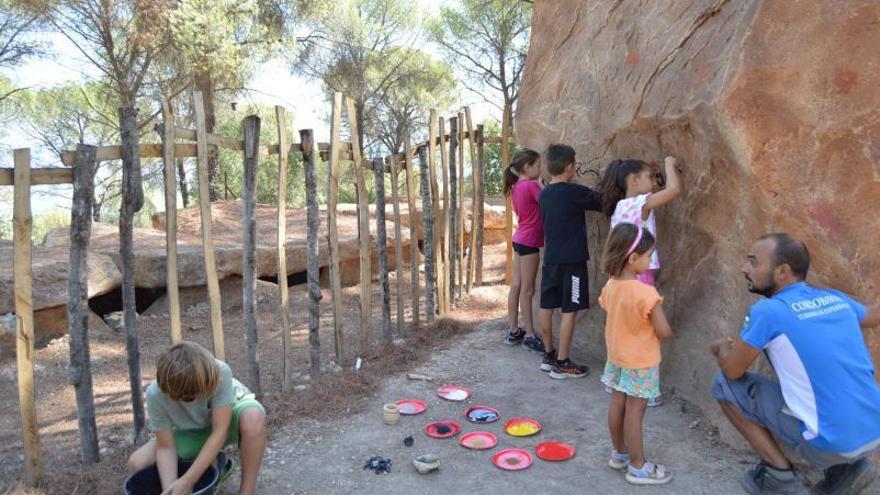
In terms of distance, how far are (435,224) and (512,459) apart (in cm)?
323

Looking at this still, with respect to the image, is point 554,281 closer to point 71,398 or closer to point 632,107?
point 632,107

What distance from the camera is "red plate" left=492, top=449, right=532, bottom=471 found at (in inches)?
129

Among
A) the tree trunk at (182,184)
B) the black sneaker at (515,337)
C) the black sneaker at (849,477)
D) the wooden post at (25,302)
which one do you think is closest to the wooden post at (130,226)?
the wooden post at (25,302)

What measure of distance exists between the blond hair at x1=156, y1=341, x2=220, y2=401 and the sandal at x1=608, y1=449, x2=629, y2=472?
188 cm

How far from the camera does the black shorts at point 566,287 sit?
434cm

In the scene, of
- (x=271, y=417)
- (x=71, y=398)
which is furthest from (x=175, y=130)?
(x=71, y=398)

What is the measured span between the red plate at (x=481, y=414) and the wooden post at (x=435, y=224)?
2187 millimetres

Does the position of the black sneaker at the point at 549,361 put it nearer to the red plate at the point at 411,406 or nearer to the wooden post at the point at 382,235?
the red plate at the point at 411,406

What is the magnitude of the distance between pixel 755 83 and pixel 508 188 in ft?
8.81

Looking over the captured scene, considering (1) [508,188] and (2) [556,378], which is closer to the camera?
(2) [556,378]

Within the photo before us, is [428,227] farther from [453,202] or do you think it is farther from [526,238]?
[526,238]

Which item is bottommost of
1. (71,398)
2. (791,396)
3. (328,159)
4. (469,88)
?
(71,398)

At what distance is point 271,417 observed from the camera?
390 cm

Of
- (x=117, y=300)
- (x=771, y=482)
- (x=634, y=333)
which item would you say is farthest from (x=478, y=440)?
(x=117, y=300)
